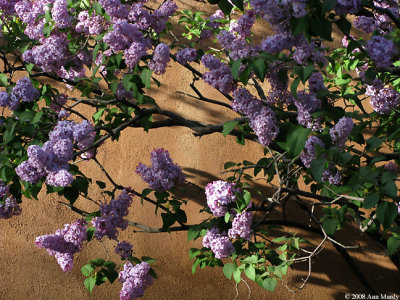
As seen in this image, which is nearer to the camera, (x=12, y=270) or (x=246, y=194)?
(x=246, y=194)

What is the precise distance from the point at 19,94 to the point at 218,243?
4.24ft

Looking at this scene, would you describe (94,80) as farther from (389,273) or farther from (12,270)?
(389,273)

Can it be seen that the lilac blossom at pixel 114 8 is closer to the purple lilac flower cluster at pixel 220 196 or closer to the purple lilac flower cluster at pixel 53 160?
the purple lilac flower cluster at pixel 53 160

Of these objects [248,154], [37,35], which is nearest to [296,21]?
[37,35]

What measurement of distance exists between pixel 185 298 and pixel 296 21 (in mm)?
2746

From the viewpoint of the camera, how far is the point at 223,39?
2.37 meters

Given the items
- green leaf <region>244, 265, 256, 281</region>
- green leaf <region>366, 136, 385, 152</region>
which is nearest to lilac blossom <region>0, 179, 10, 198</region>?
green leaf <region>244, 265, 256, 281</region>

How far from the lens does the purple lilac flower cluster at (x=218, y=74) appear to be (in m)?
2.32

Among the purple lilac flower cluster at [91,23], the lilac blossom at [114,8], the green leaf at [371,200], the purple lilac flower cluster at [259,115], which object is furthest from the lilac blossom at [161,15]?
the green leaf at [371,200]

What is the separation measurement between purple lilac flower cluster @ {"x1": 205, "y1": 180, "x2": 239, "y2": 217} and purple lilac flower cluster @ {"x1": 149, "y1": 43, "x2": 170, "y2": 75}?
2.14 feet

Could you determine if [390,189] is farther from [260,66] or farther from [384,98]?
[384,98]

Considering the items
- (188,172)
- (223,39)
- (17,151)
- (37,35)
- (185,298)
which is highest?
(223,39)

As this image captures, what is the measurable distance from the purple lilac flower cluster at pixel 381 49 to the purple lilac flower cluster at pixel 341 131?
0.31m

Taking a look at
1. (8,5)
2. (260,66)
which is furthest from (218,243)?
(8,5)
